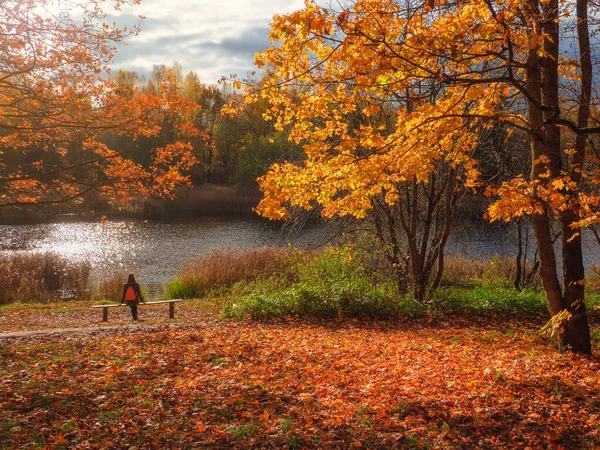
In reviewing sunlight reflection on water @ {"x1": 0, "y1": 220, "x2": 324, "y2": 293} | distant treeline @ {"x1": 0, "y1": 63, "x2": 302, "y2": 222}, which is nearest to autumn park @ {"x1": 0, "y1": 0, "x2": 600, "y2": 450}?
sunlight reflection on water @ {"x1": 0, "y1": 220, "x2": 324, "y2": 293}

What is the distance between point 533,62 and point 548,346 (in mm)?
4421

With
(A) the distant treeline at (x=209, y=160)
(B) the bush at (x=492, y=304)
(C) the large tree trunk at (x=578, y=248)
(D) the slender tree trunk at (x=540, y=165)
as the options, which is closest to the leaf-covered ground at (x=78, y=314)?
(B) the bush at (x=492, y=304)

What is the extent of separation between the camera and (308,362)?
711 cm

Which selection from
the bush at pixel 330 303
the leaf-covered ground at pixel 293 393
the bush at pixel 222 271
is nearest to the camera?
the leaf-covered ground at pixel 293 393

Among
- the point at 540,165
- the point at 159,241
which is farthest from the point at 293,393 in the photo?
the point at 159,241

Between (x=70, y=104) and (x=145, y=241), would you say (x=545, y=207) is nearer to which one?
(x=70, y=104)

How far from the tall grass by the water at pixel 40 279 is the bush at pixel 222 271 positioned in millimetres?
3405

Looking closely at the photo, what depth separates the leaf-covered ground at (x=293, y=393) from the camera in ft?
14.7

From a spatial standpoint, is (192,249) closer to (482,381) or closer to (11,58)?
(11,58)

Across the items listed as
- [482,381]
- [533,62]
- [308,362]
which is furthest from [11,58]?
[482,381]

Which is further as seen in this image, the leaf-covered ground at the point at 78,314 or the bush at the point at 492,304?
the leaf-covered ground at the point at 78,314

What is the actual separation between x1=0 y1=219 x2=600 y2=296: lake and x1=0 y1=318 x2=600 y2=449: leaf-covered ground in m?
9.68

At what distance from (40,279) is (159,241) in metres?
12.4

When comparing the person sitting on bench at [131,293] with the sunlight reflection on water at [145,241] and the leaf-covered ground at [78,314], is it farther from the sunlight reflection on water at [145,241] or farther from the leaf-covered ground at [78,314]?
the sunlight reflection on water at [145,241]
